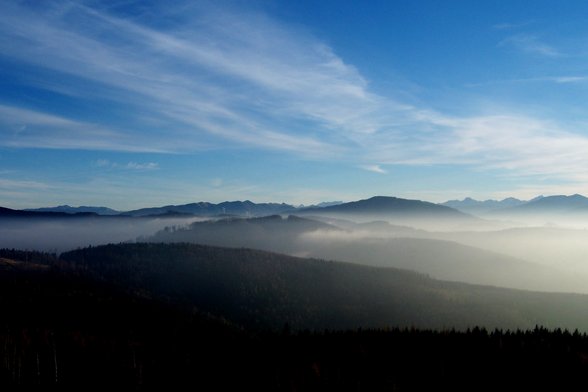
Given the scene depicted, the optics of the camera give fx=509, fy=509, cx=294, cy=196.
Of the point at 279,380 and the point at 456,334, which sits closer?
the point at 279,380

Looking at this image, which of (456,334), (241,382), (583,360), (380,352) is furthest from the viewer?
(456,334)

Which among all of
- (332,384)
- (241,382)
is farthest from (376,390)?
(241,382)

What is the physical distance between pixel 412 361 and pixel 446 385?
20679 millimetres

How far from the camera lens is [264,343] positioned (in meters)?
135

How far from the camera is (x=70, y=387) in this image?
80.4 metres

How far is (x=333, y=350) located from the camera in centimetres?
12625

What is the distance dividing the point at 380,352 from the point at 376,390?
1455 inches

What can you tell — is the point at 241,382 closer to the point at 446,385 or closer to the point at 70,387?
the point at 70,387

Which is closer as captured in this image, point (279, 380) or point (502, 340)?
point (279, 380)

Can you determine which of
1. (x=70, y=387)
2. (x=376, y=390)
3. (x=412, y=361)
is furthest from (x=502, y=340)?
(x=70, y=387)

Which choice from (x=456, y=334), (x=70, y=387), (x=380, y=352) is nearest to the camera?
(x=70, y=387)

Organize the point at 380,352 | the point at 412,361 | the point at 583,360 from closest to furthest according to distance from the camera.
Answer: the point at 583,360 < the point at 412,361 < the point at 380,352

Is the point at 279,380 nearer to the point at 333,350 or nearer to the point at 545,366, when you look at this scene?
→ the point at 333,350

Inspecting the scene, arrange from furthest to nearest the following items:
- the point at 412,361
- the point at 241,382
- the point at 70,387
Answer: the point at 412,361 → the point at 241,382 → the point at 70,387
